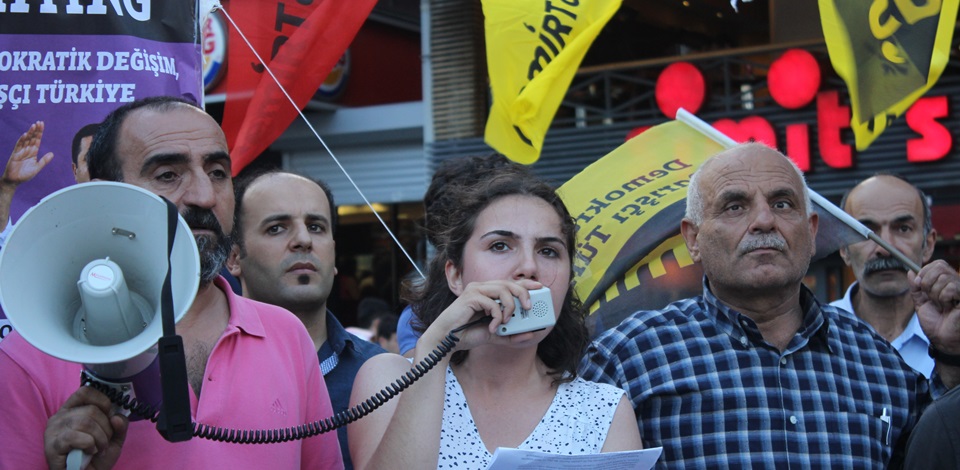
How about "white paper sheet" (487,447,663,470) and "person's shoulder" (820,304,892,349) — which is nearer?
"white paper sheet" (487,447,663,470)

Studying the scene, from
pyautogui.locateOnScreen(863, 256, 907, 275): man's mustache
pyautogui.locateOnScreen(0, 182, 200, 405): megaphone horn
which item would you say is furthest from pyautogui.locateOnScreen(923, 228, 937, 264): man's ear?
pyautogui.locateOnScreen(0, 182, 200, 405): megaphone horn

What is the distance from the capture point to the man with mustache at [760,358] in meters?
3.09

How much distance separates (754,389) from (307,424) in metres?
1.41

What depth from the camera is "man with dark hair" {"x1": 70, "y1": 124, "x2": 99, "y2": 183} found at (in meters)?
3.18

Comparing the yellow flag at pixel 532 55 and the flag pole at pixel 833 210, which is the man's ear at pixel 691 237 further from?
the yellow flag at pixel 532 55

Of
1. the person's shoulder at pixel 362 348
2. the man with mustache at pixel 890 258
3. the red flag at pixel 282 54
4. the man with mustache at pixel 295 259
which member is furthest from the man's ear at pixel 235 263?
the man with mustache at pixel 890 258

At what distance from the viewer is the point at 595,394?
2.82 metres

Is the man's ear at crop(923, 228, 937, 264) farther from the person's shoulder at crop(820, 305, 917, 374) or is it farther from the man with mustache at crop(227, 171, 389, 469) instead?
the man with mustache at crop(227, 171, 389, 469)

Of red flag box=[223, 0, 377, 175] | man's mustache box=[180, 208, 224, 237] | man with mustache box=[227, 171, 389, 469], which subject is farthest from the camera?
red flag box=[223, 0, 377, 175]

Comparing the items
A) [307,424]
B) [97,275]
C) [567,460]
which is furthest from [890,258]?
[97,275]

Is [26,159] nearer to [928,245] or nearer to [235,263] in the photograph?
[235,263]

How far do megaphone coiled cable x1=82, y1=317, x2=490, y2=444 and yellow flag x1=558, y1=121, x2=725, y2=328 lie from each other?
166 cm

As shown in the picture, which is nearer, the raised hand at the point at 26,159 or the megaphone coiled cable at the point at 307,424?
the megaphone coiled cable at the point at 307,424

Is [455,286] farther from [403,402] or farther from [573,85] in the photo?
[573,85]
